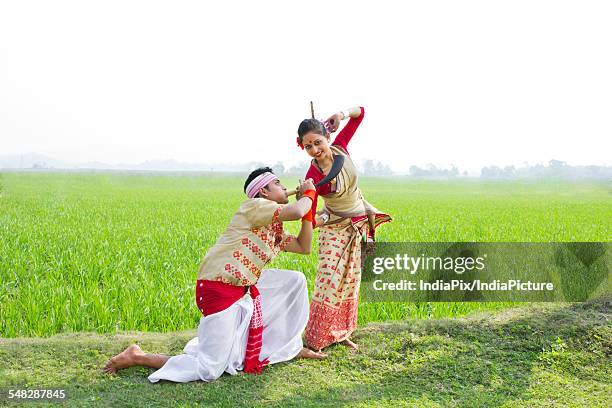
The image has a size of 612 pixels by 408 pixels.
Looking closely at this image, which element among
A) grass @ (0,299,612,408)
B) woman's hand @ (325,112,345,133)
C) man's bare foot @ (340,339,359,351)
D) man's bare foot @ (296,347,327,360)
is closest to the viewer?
grass @ (0,299,612,408)

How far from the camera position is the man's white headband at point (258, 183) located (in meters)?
3.92

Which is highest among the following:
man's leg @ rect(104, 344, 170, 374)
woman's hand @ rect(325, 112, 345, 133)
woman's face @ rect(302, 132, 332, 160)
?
woman's hand @ rect(325, 112, 345, 133)

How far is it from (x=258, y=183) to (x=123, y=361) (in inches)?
62.1

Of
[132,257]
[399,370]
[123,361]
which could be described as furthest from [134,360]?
[132,257]

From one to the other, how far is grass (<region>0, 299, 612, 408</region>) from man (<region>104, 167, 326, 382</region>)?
11 cm

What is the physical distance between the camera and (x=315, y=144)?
413 centimetres

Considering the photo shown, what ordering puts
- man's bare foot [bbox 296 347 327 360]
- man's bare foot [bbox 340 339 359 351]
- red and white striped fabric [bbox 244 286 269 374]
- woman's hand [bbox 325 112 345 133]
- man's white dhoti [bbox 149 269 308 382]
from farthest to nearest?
1. man's bare foot [bbox 340 339 359 351]
2. man's bare foot [bbox 296 347 327 360]
3. woman's hand [bbox 325 112 345 133]
4. red and white striped fabric [bbox 244 286 269 374]
5. man's white dhoti [bbox 149 269 308 382]

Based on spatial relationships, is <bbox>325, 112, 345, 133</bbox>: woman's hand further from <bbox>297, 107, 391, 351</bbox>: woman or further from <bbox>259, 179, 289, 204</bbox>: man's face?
<bbox>259, 179, 289, 204</bbox>: man's face

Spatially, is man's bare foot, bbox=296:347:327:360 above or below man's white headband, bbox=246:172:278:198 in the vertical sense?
below

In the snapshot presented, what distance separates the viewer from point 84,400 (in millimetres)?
3750

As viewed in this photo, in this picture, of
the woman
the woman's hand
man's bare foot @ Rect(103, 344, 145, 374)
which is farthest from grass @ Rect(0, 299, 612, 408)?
the woman's hand

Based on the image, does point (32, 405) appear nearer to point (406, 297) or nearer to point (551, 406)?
point (551, 406)

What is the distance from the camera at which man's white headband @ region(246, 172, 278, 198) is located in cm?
392

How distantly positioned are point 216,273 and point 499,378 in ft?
7.01
